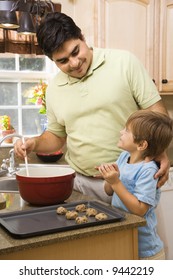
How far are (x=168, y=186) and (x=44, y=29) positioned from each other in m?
1.63

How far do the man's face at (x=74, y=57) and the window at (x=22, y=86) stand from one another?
152 centimetres

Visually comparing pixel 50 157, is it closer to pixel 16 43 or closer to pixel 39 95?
pixel 39 95

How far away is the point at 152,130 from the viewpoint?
4.71ft

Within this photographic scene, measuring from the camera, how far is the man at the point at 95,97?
166cm

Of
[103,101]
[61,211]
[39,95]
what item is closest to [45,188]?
[61,211]

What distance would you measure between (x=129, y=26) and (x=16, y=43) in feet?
2.69

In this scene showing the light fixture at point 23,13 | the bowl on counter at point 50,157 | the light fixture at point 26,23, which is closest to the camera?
the light fixture at point 23,13

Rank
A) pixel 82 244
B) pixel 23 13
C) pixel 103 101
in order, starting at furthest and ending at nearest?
1. pixel 23 13
2. pixel 103 101
3. pixel 82 244

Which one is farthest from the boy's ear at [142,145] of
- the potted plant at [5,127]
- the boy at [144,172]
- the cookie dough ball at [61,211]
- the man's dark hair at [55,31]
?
the potted plant at [5,127]

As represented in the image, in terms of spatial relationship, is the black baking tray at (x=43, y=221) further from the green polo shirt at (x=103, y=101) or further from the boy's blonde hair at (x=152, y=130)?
the green polo shirt at (x=103, y=101)

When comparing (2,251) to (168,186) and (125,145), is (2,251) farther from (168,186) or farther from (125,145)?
(168,186)

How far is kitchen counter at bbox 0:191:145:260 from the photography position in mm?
1064
